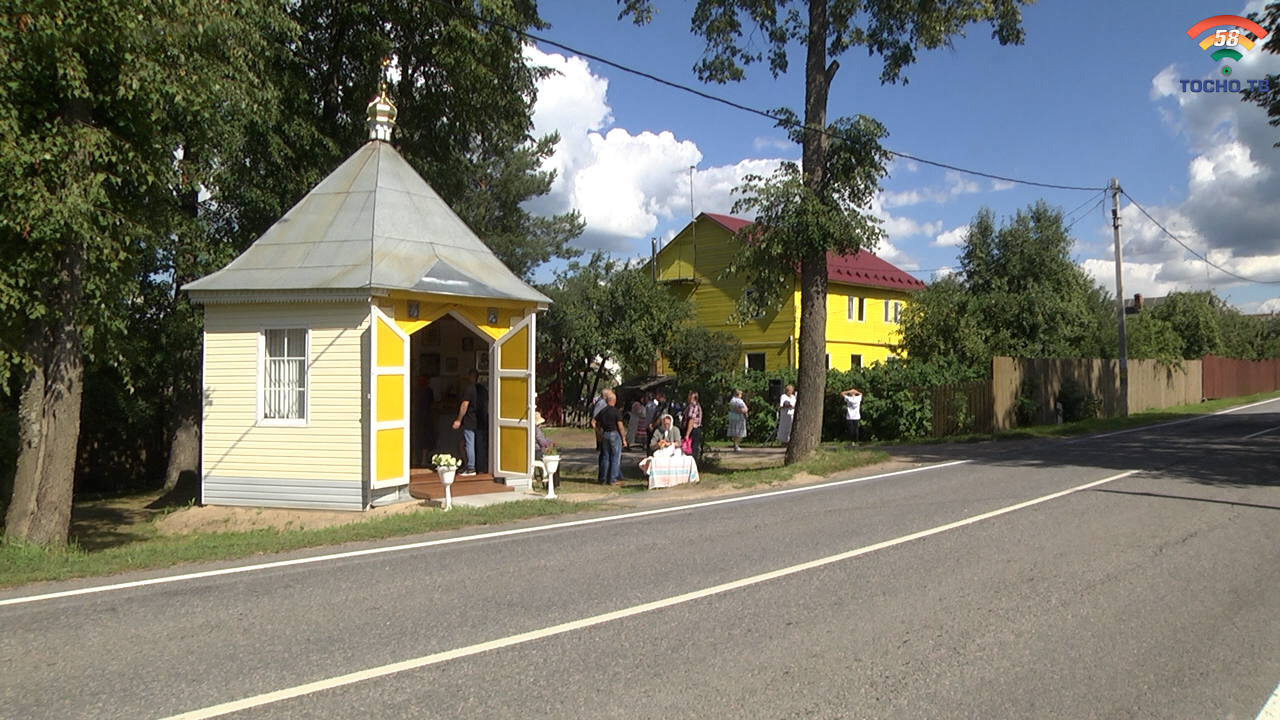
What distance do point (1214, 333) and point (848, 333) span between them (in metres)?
27.7

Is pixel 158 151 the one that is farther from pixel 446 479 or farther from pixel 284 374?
pixel 446 479

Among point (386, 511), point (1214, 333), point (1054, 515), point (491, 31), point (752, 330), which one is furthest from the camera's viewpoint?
point (1214, 333)

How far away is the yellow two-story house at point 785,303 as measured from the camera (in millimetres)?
40844

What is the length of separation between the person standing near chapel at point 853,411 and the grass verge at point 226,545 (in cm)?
1316

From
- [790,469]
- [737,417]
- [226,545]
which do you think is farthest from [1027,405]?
[226,545]

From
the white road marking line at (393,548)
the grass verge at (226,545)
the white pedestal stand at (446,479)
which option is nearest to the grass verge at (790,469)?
the white road marking line at (393,548)

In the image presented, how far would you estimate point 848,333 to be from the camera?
4238 centimetres

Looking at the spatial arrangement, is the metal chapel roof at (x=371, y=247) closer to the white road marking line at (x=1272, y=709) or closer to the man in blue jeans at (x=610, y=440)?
the man in blue jeans at (x=610, y=440)

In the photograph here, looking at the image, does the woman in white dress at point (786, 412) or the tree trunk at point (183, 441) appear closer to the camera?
the tree trunk at point (183, 441)

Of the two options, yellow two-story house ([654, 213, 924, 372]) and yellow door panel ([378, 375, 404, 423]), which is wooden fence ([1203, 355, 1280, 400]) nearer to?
yellow two-story house ([654, 213, 924, 372])

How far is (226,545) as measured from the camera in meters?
9.95

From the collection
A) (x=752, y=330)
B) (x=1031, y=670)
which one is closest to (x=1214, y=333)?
(x=752, y=330)

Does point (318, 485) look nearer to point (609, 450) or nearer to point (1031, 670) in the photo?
point (609, 450)

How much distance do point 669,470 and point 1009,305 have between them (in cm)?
2612
